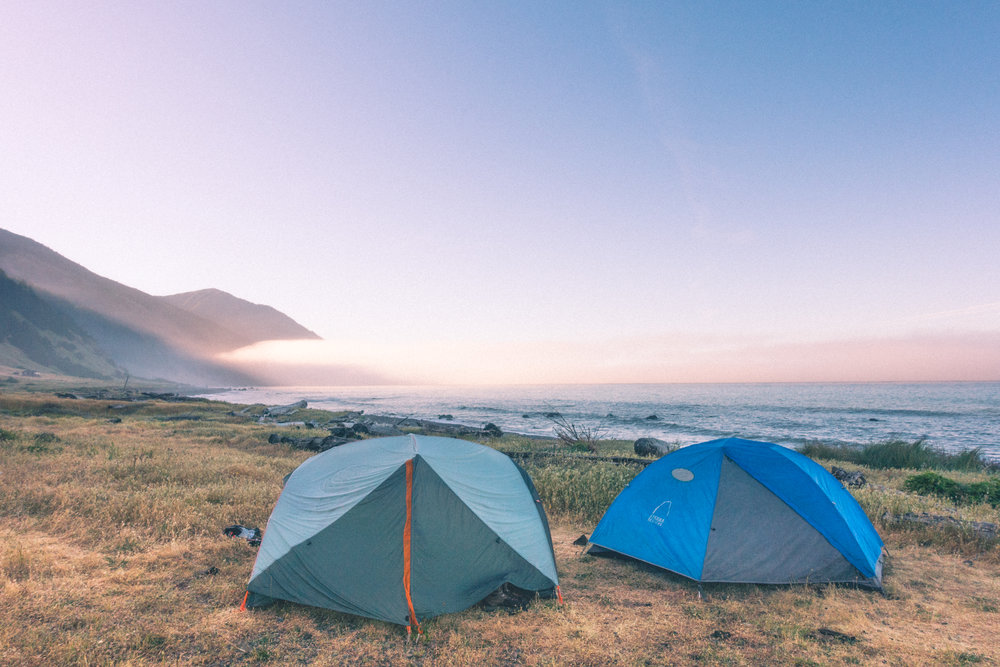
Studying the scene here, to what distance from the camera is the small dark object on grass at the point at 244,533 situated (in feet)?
28.1

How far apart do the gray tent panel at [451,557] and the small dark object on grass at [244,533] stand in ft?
13.8

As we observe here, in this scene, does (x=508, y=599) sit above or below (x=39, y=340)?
below

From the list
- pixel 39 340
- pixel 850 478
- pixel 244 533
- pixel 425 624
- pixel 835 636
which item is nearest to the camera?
pixel 835 636

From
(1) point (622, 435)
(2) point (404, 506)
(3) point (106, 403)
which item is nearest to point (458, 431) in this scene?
(1) point (622, 435)

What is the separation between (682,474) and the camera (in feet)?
26.9

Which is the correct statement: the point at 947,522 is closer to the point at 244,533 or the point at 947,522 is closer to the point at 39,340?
the point at 244,533

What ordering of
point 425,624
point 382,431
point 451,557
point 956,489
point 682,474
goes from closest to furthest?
point 425,624, point 451,557, point 682,474, point 956,489, point 382,431

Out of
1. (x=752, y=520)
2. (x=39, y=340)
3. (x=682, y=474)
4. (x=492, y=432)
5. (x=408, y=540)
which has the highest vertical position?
(x=39, y=340)

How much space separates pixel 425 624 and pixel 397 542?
105 centimetres

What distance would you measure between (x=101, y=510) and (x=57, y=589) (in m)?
3.56

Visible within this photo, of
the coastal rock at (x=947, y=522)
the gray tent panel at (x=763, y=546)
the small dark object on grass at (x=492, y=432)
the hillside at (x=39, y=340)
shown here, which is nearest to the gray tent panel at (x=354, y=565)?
the gray tent panel at (x=763, y=546)

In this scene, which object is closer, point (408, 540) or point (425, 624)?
point (425, 624)

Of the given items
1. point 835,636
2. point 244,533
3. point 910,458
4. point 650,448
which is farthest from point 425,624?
point 910,458

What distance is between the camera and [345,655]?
5.22 metres
